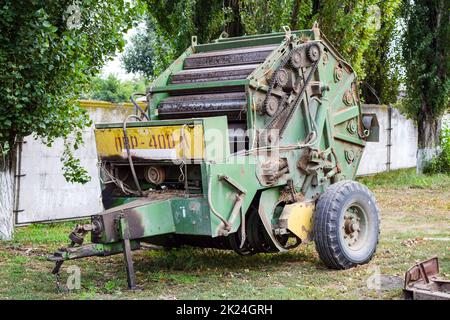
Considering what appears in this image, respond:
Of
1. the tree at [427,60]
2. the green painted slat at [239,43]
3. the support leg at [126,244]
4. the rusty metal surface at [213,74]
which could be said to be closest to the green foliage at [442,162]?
the tree at [427,60]

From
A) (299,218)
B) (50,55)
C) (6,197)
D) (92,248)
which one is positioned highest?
(50,55)

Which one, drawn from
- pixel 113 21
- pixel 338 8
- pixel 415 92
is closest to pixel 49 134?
pixel 113 21

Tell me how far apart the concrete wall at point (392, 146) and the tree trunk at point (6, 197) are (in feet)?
33.8

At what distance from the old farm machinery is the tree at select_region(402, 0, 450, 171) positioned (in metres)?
9.77

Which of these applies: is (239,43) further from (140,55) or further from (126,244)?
(140,55)

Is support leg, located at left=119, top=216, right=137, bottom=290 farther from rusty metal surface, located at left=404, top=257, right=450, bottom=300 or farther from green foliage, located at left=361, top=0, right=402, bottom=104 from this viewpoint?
green foliage, located at left=361, top=0, right=402, bottom=104

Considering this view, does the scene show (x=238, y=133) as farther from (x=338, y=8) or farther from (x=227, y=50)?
(x=338, y=8)

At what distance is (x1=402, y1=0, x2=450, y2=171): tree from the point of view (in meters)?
16.8

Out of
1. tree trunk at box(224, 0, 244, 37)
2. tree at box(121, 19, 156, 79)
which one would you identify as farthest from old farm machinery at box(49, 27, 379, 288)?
tree at box(121, 19, 156, 79)

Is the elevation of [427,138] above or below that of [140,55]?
below

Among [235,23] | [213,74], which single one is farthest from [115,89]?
[213,74]

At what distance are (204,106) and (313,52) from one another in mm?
1355

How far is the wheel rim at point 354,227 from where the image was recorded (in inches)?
284

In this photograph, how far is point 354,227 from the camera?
286 inches
